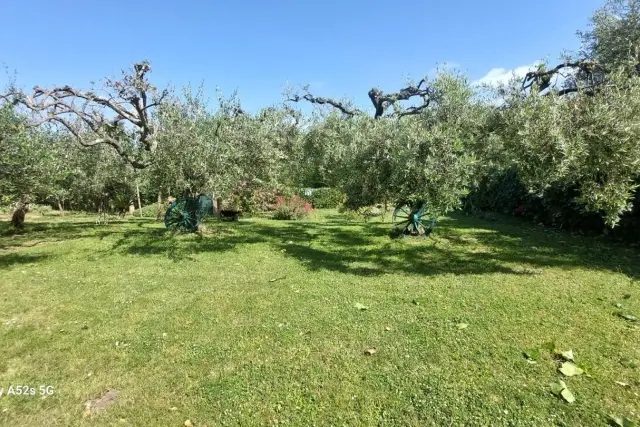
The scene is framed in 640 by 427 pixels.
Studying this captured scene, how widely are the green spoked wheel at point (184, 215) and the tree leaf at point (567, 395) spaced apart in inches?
470

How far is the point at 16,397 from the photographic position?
11.6 ft

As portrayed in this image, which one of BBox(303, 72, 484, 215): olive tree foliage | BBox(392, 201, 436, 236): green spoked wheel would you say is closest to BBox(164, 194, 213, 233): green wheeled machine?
BBox(303, 72, 484, 215): olive tree foliage

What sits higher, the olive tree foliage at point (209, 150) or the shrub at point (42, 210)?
the olive tree foliage at point (209, 150)

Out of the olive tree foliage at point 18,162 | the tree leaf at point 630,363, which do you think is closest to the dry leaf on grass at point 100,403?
the tree leaf at point 630,363

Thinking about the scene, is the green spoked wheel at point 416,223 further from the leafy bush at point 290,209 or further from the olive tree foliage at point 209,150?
the leafy bush at point 290,209

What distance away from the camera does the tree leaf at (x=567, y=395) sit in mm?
3360

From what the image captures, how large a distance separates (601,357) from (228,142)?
32.8 feet

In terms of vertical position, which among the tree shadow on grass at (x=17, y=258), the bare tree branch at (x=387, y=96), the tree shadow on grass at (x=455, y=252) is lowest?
the tree shadow on grass at (x=455, y=252)

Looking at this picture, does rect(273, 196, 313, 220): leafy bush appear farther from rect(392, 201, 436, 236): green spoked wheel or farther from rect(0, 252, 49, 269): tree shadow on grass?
rect(0, 252, 49, 269): tree shadow on grass

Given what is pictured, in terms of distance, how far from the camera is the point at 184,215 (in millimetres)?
13031

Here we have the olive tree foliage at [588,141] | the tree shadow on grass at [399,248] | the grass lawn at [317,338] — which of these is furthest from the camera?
the tree shadow on grass at [399,248]

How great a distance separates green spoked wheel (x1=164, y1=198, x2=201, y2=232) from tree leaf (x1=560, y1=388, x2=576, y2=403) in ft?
39.1

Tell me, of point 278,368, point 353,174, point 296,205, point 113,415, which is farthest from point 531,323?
point 296,205

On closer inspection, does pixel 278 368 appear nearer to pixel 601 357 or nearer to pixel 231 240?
pixel 601 357
